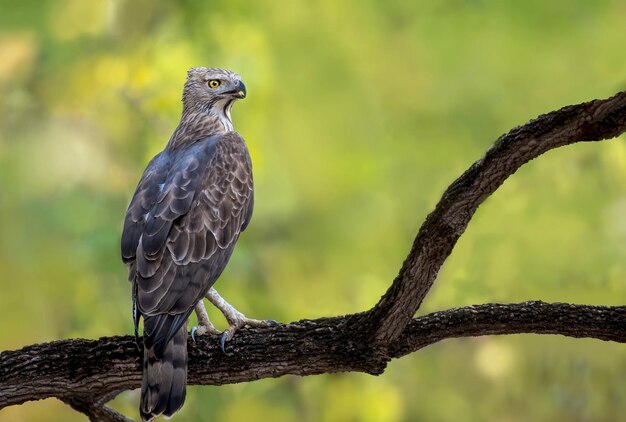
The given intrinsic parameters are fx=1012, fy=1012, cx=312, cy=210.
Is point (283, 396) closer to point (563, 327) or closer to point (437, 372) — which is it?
point (437, 372)

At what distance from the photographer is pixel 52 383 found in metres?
3.59

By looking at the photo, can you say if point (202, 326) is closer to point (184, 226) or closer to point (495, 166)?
point (184, 226)

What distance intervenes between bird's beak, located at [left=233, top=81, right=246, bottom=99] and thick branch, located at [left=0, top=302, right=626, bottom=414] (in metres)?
1.04

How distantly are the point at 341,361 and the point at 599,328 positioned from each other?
84 cm

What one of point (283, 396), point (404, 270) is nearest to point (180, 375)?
point (404, 270)

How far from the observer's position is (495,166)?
3016 mm

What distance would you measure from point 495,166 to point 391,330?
647 mm

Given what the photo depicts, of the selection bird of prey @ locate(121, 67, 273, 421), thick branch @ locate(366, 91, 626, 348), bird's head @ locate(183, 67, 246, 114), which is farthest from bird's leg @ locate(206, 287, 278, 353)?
bird's head @ locate(183, 67, 246, 114)

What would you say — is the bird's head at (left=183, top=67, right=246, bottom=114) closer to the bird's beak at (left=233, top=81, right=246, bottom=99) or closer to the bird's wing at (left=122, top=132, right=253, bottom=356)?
the bird's beak at (left=233, top=81, right=246, bottom=99)

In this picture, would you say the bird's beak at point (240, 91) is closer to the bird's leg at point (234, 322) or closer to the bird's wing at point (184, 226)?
the bird's wing at point (184, 226)

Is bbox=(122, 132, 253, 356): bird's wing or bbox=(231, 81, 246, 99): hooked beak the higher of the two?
bbox=(231, 81, 246, 99): hooked beak

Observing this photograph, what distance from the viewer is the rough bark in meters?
3.01

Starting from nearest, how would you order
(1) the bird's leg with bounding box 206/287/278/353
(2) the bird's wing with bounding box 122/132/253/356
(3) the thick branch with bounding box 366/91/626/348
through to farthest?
(3) the thick branch with bounding box 366/91/626/348 < (2) the bird's wing with bounding box 122/132/253/356 < (1) the bird's leg with bounding box 206/287/278/353

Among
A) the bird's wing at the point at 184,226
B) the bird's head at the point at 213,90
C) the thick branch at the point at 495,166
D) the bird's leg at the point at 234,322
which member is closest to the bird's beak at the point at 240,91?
the bird's head at the point at 213,90
